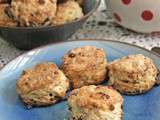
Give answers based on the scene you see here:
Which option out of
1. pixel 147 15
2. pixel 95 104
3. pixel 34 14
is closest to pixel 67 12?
pixel 34 14

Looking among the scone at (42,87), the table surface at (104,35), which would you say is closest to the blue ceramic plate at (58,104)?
the scone at (42,87)

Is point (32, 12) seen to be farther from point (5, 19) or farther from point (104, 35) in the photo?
point (104, 35)

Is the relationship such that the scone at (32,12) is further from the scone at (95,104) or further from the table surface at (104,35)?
the scone at (95,104)

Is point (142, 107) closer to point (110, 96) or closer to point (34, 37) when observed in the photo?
point (110, 96)

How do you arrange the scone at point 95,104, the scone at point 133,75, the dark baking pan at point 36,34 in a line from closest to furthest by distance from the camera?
1. the scone at point 95,104
2. the scone at point 133,75
3. the dark baking pan at point 36,34

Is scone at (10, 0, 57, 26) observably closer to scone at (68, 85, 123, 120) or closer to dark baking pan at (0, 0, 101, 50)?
dark baking pan at (0, 0, 101, 50)

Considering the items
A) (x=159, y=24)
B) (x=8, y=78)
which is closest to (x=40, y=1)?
(x=8, y=78)
